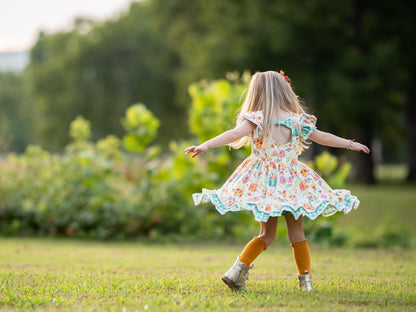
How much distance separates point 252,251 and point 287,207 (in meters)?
0.52

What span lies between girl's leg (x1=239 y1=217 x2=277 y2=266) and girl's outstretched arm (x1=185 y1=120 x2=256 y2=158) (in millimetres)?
705

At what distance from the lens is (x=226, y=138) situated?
443 centimetres

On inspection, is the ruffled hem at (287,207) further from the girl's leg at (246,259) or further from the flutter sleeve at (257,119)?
the flutter sleeve at (257,119)

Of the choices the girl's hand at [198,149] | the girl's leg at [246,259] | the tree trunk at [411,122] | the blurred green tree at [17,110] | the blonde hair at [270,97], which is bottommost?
the girl's leg at [246,259]

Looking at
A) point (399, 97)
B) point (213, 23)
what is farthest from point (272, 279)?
point (399, 97)

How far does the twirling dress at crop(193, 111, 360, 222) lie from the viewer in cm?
429

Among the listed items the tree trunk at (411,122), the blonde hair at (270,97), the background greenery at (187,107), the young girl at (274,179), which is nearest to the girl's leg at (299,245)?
the young girl at (274,179)

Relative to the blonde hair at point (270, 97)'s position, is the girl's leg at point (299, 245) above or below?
below

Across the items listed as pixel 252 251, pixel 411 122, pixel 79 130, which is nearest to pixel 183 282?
pixel 252 251

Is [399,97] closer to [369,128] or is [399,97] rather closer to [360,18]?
[369,128]

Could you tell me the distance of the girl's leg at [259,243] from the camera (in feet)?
14.9

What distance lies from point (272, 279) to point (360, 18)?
2039cm

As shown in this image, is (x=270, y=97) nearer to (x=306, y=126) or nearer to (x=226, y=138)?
(x=306, y=126)

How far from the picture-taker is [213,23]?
26.4 metres
